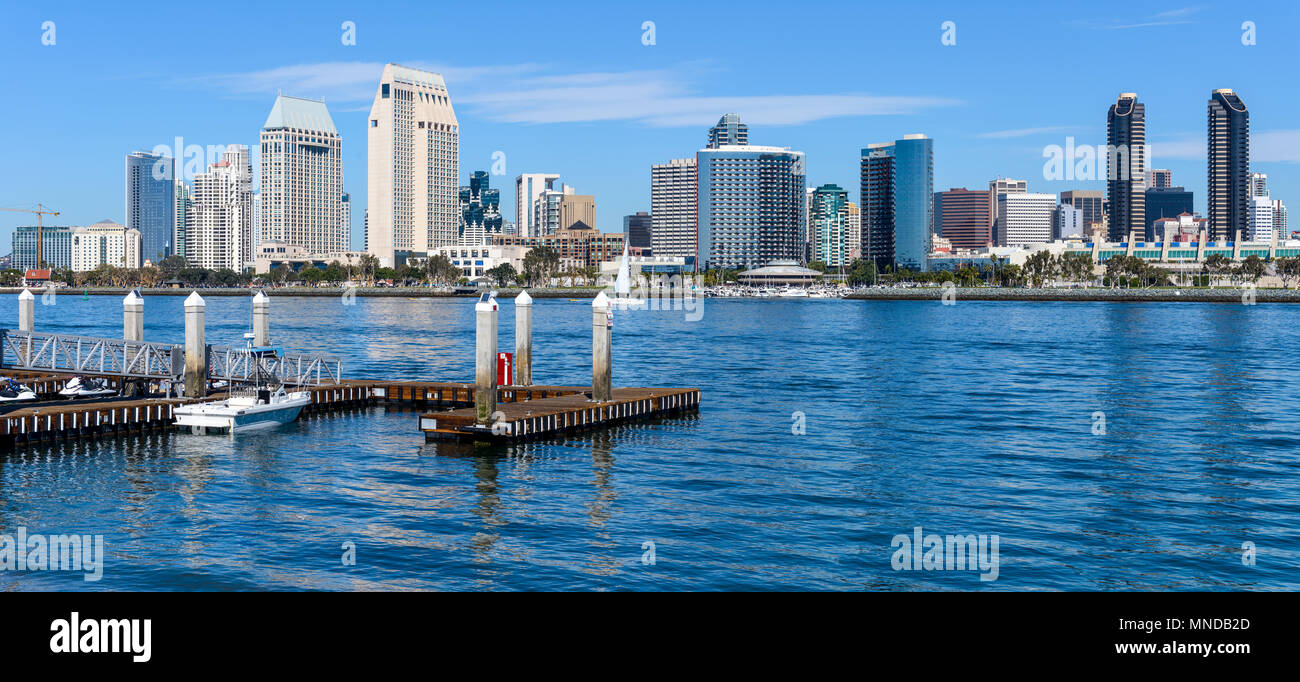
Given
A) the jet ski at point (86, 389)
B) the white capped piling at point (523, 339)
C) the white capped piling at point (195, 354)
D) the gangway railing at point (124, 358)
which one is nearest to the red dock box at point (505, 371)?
the white capped piling at point (523, 339)

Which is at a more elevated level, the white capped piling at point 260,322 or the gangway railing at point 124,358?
the white capped piling at point 260,322

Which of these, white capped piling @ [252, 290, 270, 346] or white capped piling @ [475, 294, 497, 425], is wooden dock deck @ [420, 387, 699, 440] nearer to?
white capped piling @ [475, 294, 497, 425]

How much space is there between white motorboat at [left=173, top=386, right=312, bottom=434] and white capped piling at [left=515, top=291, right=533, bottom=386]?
10897 mm

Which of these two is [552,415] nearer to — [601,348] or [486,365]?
[486,365]

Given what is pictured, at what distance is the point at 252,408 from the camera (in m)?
50.9

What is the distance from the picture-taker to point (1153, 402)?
65.9 meters

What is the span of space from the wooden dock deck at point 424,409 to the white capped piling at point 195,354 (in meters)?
0.74

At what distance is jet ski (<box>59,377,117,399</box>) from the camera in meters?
54.9

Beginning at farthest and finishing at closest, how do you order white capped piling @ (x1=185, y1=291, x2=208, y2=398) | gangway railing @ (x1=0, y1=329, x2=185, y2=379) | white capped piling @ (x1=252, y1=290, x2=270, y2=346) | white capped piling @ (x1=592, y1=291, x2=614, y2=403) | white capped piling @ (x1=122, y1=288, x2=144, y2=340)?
white capped piling @ (x1=252, y1=290, x2=270, y2=346) < white capped piling @ (x1=122, y1=288, x2=144, y2=340) < gangway railing @ (x1=0, y1=329, x2=185, y2=379) < white capped piling @ (x1=185, y1=291, x2=208, y2=398) < white capped piling @ (x1=592, y1=291, x2=614, y2=403)

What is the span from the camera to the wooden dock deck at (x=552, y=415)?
47.0 m

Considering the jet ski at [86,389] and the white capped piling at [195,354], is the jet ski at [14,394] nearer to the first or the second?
the jet ski at [86,389]

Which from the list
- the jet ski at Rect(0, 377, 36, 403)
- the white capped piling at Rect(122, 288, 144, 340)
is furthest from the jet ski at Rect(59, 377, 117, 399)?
the white capped piling at Rect(122, 288, 144, 340)

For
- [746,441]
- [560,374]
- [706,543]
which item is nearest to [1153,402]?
[746,441]
